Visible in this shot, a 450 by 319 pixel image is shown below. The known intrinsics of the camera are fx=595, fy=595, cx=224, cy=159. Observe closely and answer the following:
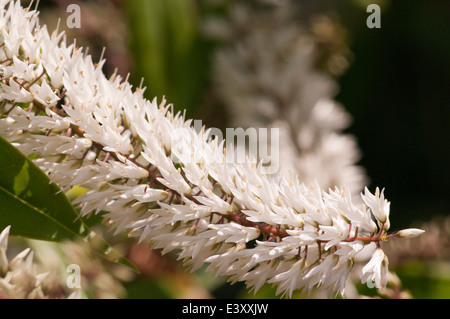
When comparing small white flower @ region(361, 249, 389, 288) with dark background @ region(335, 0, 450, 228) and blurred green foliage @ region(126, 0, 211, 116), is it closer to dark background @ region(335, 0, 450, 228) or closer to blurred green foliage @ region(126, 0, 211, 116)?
blurred green foliage @ region(126, 0, 211, 116)

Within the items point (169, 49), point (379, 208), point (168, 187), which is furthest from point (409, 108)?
point (168, 187)

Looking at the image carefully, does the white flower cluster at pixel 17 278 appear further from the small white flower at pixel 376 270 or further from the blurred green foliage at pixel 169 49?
the blurred green foliage at pixel 169 49

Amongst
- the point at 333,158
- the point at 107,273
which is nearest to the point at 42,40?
the point at 107,273

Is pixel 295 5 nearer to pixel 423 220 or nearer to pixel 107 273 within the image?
pixel 423 220

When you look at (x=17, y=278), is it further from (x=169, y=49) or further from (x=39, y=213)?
(x=169, y=49)

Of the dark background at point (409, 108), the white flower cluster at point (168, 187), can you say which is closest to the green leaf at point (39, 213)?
the white flower cluster at point (168, 187)

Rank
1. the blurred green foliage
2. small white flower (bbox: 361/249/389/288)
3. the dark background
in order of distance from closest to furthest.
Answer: small white flower (bbox: 361/249/389/288) < the blurred green foliage < the dark background

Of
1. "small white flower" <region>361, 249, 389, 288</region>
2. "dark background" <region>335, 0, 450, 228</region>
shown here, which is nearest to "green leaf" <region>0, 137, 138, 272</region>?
"small white flower" <region>361, 249, 389, 288</region>

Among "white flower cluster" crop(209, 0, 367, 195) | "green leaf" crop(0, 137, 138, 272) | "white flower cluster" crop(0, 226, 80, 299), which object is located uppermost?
"white flower cluster" crop(209, 0, 367, 195)
